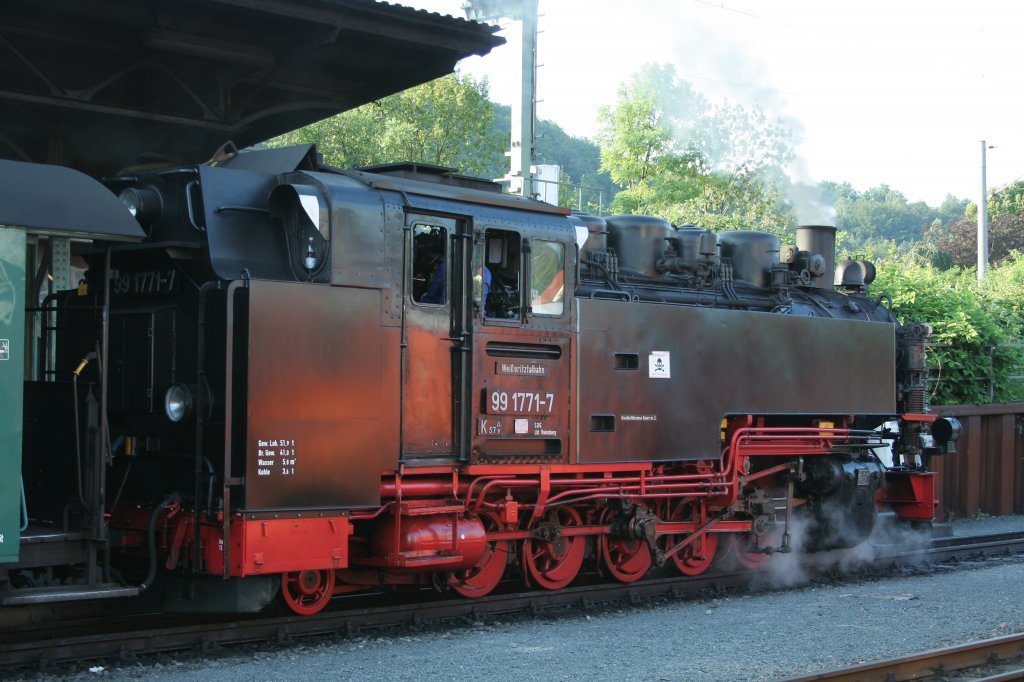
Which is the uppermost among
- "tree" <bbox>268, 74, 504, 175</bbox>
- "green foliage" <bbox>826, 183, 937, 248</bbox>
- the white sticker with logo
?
"green foliage" <bbox>826, 183, 937, 248</bbox>

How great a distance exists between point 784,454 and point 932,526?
3547 millimetres

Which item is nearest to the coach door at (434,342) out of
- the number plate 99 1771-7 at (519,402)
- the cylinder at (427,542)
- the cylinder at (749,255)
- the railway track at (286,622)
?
the number plate 99 1771-7 at (519,402)

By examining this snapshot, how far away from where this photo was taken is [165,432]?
7.99 m

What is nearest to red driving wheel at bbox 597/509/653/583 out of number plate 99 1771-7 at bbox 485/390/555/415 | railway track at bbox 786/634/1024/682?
number plate 99 1771-7 at bbox 485/390/555/415

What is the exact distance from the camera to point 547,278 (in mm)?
9281

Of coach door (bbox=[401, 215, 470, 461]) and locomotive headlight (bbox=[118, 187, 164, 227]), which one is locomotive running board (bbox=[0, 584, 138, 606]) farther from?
locomotive headlight (bbox=[118, 187, 164, 227])

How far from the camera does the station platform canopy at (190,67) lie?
9977 mm

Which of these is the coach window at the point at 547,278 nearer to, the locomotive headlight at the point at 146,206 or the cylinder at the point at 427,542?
the cylinder at the point at 427,542

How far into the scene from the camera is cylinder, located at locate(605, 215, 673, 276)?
1115 cm

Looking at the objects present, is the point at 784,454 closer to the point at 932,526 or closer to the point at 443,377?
the point at 932,526

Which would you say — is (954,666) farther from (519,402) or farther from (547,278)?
(547,278)

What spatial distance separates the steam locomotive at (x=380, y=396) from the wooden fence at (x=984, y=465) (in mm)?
6706

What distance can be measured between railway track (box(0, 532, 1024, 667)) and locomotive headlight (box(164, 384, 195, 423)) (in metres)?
1.47

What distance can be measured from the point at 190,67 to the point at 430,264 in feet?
13.9
